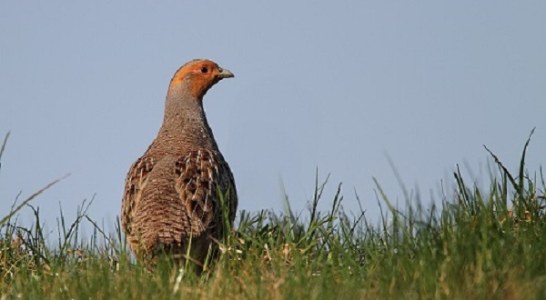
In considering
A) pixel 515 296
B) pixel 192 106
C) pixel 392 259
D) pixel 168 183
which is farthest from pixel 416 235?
pixel 192 106

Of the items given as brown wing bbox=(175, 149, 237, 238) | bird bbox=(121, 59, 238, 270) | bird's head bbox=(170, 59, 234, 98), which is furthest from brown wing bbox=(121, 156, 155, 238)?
bird's head bbox=(170, 59, 234, 98)

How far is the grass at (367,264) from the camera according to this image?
→ 487 cm

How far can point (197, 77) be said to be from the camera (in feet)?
31.4

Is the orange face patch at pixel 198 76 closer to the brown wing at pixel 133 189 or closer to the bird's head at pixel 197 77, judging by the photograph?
the bird's head at pixel 197 77

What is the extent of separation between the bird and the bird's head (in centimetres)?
1

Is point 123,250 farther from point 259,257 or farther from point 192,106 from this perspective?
point 192,106

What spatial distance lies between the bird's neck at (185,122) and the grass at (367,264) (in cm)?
190

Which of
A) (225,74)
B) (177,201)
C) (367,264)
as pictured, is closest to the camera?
(367,264)

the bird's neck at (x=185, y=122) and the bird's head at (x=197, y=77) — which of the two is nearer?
the bird's neck at (x=185, y=122)

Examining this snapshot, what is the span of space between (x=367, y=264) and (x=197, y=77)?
4010 millimetres

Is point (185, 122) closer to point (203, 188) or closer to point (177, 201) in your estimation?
point (203, 188)

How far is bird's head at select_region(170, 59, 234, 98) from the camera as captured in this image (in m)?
9.50

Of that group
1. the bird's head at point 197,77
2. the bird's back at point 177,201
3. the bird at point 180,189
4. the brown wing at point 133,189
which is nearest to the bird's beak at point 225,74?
the bird's head at point 197,77

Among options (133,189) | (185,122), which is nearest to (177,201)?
(133,189)
